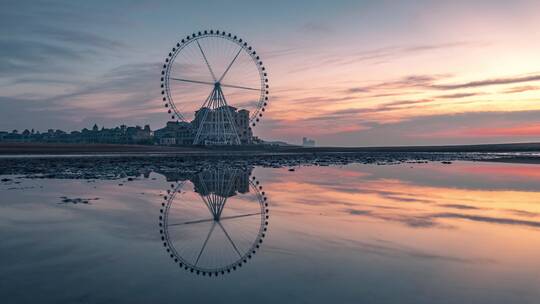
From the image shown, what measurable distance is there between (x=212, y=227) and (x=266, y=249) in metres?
2.58

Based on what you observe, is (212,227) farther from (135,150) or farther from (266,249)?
(135,150)

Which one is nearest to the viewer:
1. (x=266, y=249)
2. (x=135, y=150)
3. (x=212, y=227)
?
(x=266, y=249)

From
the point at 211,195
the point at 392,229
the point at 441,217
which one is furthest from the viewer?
the point at 211,195

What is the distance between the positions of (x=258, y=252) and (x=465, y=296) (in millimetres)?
3516

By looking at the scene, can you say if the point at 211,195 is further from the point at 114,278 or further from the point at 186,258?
the point at 114,278

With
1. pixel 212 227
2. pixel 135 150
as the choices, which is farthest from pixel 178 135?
pixel 212 227

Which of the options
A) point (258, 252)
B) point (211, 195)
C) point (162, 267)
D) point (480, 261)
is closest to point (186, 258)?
point (162, 267)

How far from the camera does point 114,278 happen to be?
607 centimetres

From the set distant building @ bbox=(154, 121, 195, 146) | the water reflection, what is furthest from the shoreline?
the water reflection

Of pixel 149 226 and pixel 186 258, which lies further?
pixel 149 226

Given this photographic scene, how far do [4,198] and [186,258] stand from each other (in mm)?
10505

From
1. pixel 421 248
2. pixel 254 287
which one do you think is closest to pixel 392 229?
pixel 421 248

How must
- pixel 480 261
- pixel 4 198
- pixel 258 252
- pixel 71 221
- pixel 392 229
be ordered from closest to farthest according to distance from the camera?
pixel 480 261 → pixel 258 252 → pixel 392 229 → pixel 71 221 → pixel 4 198

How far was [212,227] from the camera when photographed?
10.2 m
